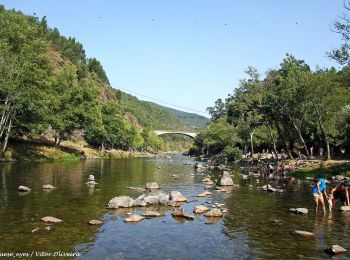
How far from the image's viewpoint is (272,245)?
61.2 ft

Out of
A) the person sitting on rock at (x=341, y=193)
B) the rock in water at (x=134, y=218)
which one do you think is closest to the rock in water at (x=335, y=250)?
the rock in water at (x=134, y=218)

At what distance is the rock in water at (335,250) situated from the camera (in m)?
17.2

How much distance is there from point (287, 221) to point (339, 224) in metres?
2.95

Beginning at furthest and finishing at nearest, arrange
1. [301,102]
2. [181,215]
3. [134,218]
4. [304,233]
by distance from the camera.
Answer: [301,102]
[181,215]
[134,218]
[304,233]

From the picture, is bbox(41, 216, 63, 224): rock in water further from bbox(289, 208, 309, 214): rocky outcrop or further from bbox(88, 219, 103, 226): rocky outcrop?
bbox(289, 208, 309, 214): rocky outcrop

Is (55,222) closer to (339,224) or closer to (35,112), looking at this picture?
(339,224)

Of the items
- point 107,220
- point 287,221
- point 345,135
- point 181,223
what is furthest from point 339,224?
point 345,135

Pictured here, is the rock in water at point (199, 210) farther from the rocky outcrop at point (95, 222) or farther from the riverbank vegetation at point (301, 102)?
the riverbank vegetation at point (301, 102)

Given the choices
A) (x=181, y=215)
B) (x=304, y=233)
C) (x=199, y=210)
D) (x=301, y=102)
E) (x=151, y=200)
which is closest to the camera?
(x=304, y=233)

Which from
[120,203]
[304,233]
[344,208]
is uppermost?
[120,203]

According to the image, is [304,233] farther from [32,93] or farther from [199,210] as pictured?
[32,93]

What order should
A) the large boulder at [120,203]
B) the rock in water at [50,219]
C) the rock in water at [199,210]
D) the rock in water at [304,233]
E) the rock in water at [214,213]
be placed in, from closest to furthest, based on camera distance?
the rock in water at [304,233] → the rock in water at [50,219] → the rock in water at [214,213] → the rock in water at [199,210] → the large boulder at [120,203]

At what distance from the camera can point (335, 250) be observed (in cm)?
1723

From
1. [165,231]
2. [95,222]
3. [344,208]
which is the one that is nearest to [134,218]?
[95,222]
